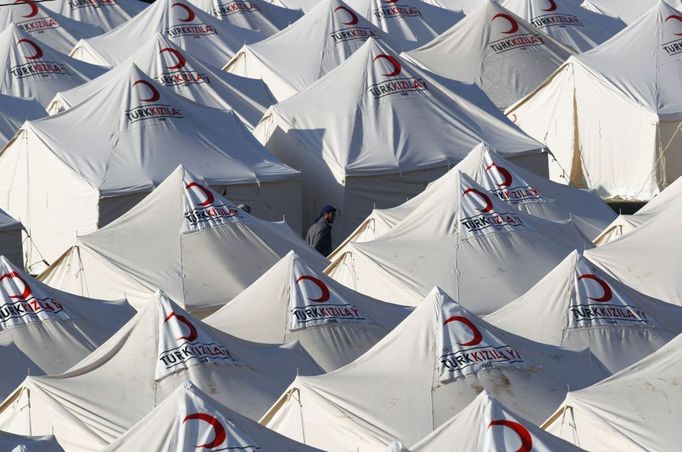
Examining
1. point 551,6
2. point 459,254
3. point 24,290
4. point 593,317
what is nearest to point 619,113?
point 551,6

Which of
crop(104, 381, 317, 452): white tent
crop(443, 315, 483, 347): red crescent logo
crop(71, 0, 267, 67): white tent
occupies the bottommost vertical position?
crop(71, 0, 267, 67): white tent

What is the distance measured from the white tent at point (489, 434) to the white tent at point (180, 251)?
7.74m

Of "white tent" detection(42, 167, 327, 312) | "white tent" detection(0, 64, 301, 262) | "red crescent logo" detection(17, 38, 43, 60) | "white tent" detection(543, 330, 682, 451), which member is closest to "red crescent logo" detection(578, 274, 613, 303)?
"white tent" detection(543, 330, 682, 451)

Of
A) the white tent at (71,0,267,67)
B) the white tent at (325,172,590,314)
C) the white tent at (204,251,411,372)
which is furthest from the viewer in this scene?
the white tent at (71,0,267,67)

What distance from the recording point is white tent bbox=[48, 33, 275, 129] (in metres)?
32.1

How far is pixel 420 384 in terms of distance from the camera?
19.8m

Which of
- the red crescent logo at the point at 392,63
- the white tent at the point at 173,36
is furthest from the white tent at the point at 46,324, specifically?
the white tent at the point at 173,36

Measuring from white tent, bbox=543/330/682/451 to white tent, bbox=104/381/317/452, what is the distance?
2.82 m

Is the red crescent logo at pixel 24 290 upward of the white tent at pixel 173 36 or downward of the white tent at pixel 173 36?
upward

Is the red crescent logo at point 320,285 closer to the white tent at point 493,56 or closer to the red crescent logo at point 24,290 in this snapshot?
the red crescent logo at point 24,290

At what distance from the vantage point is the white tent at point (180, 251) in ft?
81.4

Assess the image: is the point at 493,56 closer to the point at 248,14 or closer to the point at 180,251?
the point at 248,14

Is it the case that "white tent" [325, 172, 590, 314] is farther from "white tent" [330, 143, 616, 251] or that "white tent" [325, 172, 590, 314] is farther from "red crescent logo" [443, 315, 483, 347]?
"red crescent logo" [443, 315, 483, 347]

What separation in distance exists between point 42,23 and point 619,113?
12.8 metres
